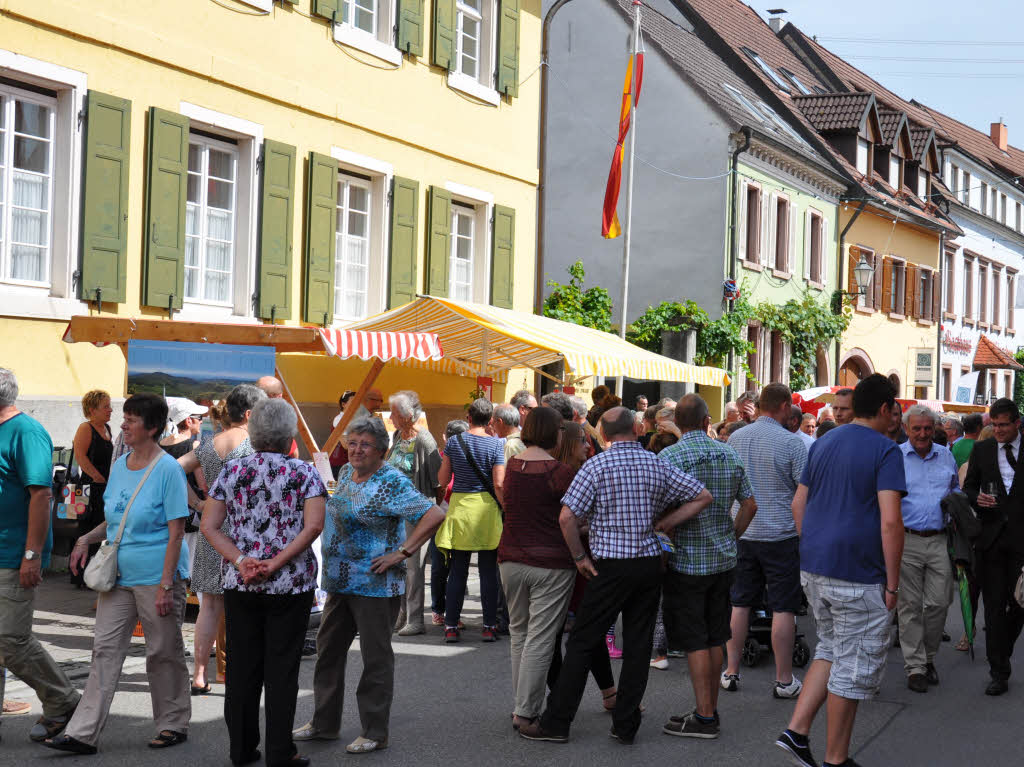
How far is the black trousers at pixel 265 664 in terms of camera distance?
575cm

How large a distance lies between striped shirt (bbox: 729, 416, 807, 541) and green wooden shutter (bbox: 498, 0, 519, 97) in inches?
449

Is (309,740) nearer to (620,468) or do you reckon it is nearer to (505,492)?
(505,492)

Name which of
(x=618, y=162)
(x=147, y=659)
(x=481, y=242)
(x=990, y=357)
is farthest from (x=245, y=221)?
(x=990, y=357)

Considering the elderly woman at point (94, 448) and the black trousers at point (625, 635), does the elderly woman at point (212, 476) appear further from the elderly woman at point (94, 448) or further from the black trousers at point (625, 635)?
the elderly woman at point (94, 448)

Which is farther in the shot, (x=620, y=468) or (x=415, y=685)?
(x=415, y=685)

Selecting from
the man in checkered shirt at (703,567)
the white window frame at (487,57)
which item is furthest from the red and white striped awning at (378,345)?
the white window frame at (487,57)

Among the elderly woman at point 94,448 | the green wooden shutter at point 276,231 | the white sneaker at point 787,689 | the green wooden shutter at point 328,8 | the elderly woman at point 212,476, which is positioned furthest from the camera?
the green wooden shutter at point 328,8

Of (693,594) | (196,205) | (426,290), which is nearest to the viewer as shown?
(693,594)

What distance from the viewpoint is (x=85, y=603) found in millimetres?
9992

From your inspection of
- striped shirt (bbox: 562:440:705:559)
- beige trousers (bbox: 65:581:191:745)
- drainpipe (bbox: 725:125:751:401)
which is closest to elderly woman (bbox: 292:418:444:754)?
beige trousers (bbox: 65:581:191:745)

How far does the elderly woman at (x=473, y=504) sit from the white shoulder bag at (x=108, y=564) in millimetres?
3623

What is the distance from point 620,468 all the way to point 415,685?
2193mm

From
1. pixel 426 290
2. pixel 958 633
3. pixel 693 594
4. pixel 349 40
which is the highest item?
pixel 349 40

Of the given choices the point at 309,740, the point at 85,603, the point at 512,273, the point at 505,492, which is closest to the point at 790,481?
the point at 505,492
